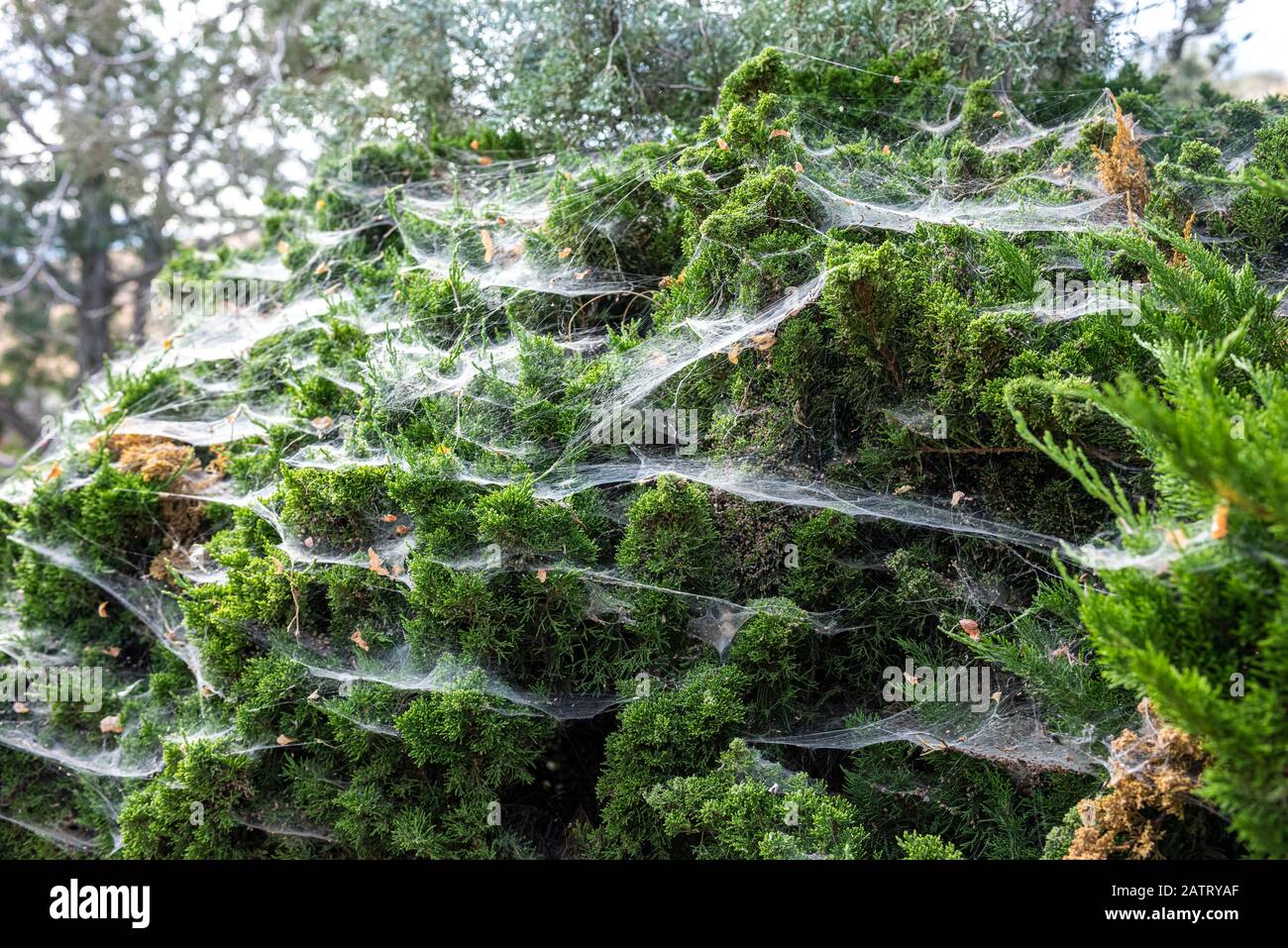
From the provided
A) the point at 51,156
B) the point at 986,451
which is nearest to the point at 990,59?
the point at 986,451

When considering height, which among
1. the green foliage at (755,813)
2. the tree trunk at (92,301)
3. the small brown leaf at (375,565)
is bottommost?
the green foliage at (755,813)

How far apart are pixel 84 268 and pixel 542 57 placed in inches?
329

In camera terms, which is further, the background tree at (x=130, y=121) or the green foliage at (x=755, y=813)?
the background tree at (x=130, y=121)

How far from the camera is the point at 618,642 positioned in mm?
3293

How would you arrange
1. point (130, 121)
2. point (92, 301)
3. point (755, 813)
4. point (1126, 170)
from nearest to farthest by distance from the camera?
1. point (755, 813)
2. point (1126, 170)
3. point (130, 121)
4. point (92, 301)

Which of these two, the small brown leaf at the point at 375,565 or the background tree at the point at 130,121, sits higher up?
the background tree at the point at 130,121

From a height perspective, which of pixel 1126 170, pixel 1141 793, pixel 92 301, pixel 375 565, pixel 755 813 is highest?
pixel 92 301

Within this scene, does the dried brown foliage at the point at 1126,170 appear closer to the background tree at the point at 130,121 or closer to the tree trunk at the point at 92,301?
the background tree at the point at 130,121

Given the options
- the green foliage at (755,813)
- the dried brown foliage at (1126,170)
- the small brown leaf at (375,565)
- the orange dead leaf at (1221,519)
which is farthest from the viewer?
the dried brown foliage at (1126,170)

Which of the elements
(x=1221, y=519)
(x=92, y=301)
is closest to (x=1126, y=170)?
(x=1221, y=519)

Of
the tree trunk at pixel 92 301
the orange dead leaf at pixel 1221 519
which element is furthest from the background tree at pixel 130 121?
the orange dead leaf at pixel 1221 519

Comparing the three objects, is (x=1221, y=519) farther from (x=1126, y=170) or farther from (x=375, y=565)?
(x=375, y=565)

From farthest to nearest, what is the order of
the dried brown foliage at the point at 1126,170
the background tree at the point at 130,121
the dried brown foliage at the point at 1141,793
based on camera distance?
the background tree at the point at 130,121
the dried brown foliage at the point at 1126,170
the dried brown foliage at the point at 1141,793

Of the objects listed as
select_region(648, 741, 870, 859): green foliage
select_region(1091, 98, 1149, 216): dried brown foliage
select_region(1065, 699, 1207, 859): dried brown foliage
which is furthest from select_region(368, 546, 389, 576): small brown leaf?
select_region(1091, 98, 1149, 216): dried brown foliage
